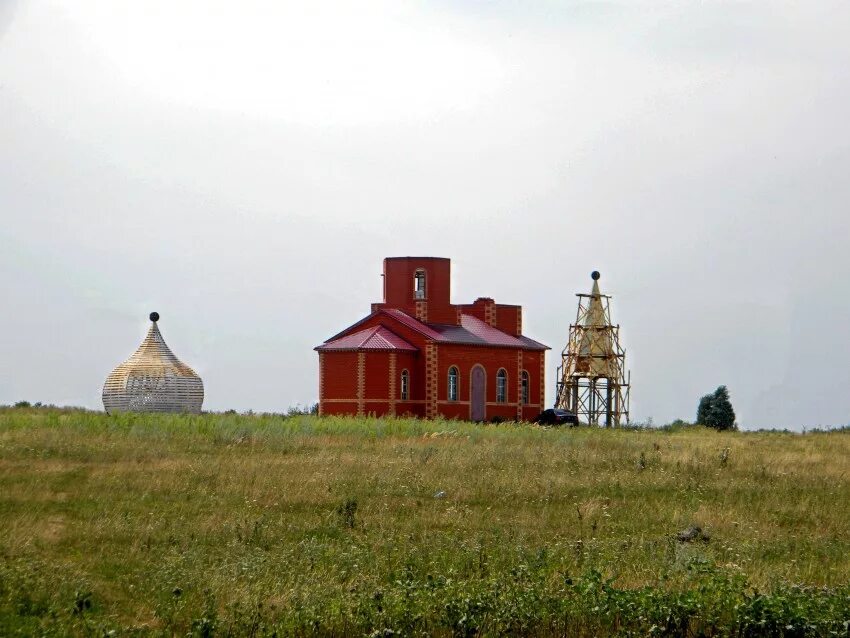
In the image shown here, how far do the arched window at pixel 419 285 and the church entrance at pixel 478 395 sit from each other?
413 cm

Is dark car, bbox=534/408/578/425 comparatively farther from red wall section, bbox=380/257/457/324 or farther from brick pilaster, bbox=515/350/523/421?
red wall section, bbox=380/257/457/324

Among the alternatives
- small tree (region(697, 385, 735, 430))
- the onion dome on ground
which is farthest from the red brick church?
small tree (region(697, 385, 735, 430))

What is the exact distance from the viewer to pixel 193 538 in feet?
59.9

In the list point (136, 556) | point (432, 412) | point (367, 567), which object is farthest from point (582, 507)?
point (432, 412)

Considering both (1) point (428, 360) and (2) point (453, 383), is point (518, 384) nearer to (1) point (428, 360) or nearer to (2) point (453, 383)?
(2) point (453, 383)

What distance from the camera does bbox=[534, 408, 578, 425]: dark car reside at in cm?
5388

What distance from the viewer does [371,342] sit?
4906 centimetres

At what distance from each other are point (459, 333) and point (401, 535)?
3373 centimetres

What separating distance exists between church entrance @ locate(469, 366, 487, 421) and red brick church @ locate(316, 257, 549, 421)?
0.04 meters

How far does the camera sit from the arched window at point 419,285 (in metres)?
52.9

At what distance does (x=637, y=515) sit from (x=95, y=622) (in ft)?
36.3

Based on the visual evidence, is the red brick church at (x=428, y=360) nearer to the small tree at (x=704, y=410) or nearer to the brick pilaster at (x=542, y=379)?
the brick pilaster at (x=542, y=379)

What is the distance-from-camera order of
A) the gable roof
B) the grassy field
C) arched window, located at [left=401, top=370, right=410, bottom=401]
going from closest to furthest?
the grassy field, arched window, located at [left=401, top=370, right=410, bottom=401], the gable roof

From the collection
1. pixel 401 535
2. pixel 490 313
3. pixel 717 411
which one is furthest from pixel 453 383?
pixel 401 535
